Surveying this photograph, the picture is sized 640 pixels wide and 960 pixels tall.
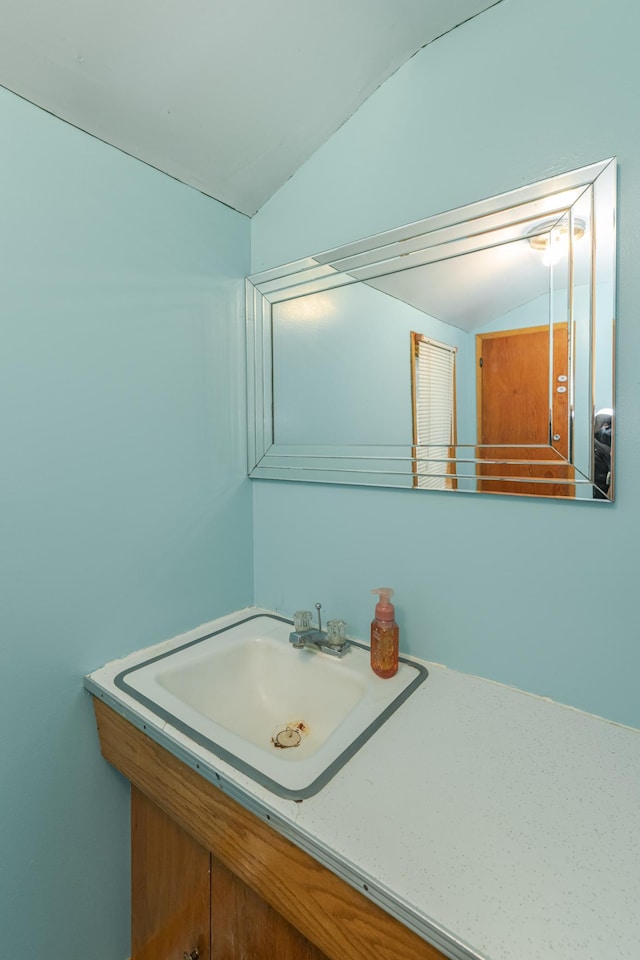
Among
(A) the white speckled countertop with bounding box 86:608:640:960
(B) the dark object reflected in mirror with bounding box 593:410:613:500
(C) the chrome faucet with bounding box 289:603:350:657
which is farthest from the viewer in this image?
(C) the chrome faucet with bounding box 289:603:350:657

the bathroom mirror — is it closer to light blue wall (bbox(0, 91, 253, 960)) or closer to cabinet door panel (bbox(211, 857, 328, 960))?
light blue wall (bbox(0, 91, 253, 960))

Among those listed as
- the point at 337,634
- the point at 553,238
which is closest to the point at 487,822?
the point at 337,634

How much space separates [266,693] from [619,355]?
3.49 feet

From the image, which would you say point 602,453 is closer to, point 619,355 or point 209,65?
point 619,355

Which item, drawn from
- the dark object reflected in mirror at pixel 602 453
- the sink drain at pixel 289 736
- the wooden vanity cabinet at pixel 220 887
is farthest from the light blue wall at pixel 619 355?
the wooden vanity cabinet at pixel 220 887

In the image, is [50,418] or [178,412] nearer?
[50,418]

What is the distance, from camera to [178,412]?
1.17 meters

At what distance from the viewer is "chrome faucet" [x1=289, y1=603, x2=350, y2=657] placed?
1.08 meters

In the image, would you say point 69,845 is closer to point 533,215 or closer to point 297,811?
point 297,811

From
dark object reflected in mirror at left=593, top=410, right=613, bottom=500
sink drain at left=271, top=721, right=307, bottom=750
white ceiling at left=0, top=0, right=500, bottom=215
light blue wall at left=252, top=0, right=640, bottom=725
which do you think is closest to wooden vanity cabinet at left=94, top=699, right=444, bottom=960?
sink drain at left=271, top=721, right=307, bottom=750

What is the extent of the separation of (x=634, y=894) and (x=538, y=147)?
113cm

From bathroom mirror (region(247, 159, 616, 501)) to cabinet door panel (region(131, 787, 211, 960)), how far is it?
0.83 metres

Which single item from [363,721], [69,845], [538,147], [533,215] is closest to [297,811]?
[363,721]

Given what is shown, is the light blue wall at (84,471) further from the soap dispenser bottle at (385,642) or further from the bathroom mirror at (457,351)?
the soap dispenser bottle at (385,642)
